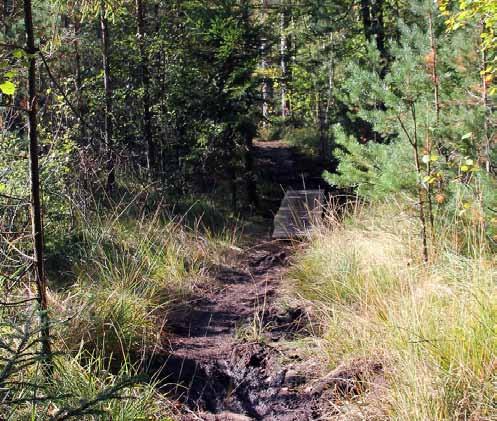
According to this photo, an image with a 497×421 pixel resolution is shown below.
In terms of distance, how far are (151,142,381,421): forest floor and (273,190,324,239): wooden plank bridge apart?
1.62 metres

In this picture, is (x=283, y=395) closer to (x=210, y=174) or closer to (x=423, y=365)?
(x=423, y=365)

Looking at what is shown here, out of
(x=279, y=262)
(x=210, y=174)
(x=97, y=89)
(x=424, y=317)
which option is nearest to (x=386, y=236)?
(x=279, y=262)

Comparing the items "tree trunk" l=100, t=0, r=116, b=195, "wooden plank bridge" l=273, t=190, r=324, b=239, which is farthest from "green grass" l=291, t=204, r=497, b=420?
"tree trunk" l=100, t=0, r=116, b=195

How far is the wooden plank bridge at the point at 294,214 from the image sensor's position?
829cm

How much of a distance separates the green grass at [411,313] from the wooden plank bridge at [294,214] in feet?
6.24

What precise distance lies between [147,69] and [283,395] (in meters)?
6.24

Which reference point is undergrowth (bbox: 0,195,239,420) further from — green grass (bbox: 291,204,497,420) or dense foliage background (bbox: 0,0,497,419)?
green grass (bbox: 291,204,497,420)

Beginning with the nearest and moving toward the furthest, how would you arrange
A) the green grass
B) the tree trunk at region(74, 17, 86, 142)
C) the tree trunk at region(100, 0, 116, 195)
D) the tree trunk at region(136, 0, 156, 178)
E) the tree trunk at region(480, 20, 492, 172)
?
the green grass → the tree trunk at region(480, 20, 492, 172) → the tree trunk at region(100, 0, 116, 195) → the tree trunk at region(136, 0, 156, 178) → the tree trunk at region(74, 17, 86, 142)

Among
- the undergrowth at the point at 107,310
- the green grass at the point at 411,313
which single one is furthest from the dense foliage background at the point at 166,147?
the green grass at the point at 411,313

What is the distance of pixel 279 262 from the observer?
7.42 meters

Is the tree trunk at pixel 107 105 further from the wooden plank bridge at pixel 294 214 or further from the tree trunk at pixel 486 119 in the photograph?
the tree trunk at pixel 486 119

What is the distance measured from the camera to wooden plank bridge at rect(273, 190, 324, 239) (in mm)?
8286

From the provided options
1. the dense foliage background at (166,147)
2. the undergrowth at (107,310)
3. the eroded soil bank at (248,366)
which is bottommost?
the eroded soil bank at (248,366)

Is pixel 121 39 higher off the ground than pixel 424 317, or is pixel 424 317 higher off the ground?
pixel 121 39
